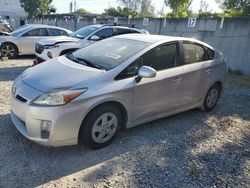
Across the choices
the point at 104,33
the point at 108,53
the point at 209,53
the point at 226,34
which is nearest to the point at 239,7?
the point at 226,34

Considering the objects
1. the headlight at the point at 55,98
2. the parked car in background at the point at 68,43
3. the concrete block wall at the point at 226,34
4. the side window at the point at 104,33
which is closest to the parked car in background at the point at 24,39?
the parked car in background at the point at 68,43

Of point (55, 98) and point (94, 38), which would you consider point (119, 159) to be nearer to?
point (55, 98)

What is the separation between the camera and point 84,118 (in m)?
3.62

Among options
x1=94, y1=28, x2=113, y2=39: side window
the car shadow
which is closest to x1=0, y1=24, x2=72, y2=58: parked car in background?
x1=94, y1=28, x2=113, y2=39: side window

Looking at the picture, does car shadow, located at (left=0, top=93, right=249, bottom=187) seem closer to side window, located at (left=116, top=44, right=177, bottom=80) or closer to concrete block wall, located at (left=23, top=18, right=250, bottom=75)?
side window, located at (left=116, top=44, right=177, bottom=80)

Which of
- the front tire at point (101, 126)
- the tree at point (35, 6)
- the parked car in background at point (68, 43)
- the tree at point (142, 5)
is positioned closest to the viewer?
the front tire at point (101, 126)

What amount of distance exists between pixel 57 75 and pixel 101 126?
929mm

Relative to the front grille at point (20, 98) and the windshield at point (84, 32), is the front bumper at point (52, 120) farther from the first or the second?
the windshield at point (84, 32)

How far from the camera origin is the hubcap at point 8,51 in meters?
10.8

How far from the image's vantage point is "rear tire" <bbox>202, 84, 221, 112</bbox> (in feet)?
18.6

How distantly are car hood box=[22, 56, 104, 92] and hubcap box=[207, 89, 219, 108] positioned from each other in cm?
273

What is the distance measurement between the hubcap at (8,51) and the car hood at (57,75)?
24.4 ft

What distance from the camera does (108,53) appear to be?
451 cm

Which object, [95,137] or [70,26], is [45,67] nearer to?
[95,137]
